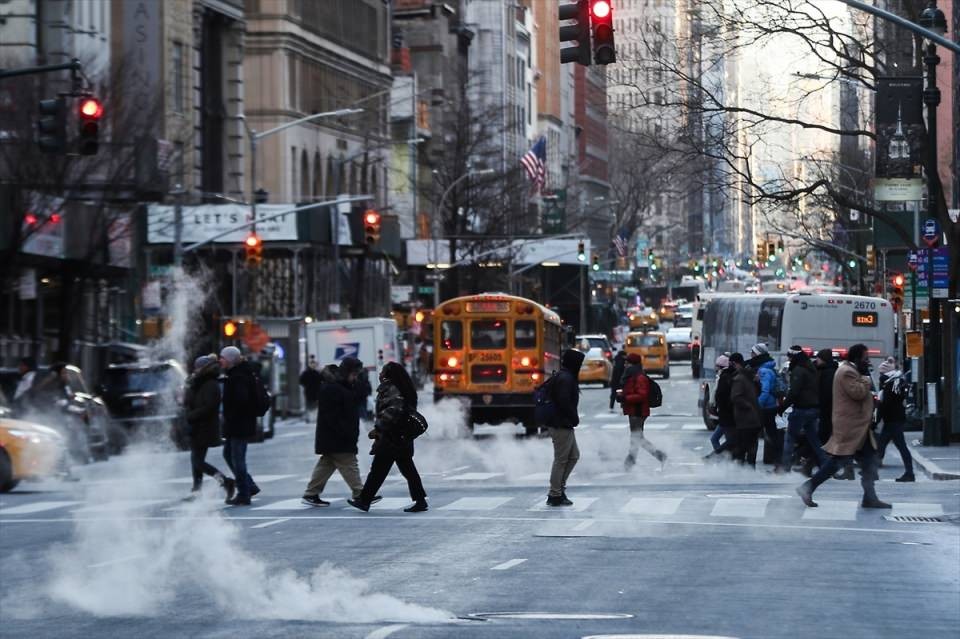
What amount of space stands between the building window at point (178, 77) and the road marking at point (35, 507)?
42.1 metres

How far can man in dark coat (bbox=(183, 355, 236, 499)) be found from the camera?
25016 millimetres

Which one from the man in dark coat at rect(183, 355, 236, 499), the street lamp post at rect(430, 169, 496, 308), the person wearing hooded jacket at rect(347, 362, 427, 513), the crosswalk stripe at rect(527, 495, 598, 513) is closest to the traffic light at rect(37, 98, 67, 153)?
the man in dark coat at rect(183, 355, 236, 499)

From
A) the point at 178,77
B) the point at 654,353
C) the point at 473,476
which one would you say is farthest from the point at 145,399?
the point at 654,353

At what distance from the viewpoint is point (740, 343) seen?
5069 cm

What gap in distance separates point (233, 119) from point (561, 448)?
177 feet

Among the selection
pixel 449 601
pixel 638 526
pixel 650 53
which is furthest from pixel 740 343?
pixel 449 601

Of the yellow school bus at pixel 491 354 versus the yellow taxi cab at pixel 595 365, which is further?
the yellow taxi cab at pixel 595 365

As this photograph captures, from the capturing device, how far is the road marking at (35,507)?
24.0 metres

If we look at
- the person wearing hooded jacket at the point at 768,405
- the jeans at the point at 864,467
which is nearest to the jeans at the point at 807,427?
the person wearing hooded jacket at the point at 768,405

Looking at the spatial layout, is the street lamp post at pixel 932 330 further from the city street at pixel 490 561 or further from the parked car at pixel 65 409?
the parked car at pixel 65 409

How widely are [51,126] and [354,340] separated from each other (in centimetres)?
3036

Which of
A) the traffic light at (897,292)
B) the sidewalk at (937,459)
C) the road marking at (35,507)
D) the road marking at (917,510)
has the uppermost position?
the traffic light at (897,292)

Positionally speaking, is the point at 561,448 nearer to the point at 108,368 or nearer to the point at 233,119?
the point at 108,368

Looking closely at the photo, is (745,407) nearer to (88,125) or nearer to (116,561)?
(88,125)
